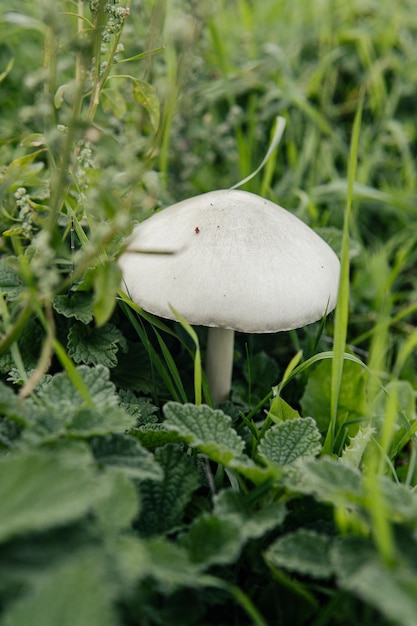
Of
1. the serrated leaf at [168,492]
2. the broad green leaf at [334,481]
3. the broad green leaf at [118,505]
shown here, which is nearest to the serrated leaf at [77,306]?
the serrated leaf at [168,492]

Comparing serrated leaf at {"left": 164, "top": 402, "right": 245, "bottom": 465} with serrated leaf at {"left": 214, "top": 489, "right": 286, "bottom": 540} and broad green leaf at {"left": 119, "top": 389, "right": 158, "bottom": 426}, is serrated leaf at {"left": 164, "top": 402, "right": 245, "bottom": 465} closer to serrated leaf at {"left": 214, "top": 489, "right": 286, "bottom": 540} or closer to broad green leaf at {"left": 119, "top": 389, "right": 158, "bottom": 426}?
serrated leaf at {"left": 214, "top": 489, "right": 286, "bottom": 540}

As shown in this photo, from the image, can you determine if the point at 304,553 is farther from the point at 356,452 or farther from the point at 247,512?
the point at 356,452

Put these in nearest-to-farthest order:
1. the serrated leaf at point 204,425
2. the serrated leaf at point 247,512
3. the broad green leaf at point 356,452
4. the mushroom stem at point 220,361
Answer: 1. the serrated leaf at point 247,512
2. the serrated leaf at point 204,425
3. the broad green leaf at point 356,452
4. the mushroom stem at point 220,361

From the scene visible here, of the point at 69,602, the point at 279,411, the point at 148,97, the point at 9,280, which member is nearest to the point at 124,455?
the point at 69,602

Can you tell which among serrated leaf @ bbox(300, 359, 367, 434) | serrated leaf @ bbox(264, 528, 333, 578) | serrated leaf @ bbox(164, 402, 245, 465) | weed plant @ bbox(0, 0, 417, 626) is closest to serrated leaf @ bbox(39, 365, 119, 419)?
weed plant @ bbox(0, 0, 417, 626)

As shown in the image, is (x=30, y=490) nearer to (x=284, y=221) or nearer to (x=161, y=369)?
(x=161, y=369)

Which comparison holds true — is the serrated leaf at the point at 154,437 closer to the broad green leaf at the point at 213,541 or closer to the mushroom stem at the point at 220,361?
the broad green leaf at the point at 213,541
